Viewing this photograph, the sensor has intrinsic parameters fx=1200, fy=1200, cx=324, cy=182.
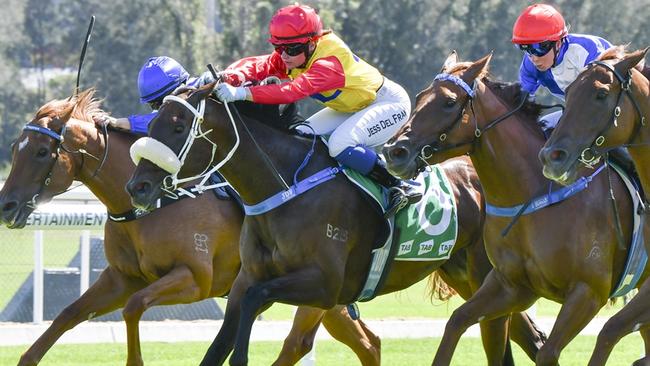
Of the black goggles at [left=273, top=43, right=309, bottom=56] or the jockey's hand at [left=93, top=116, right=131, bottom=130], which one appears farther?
the jockey's hand at [left=93, top=116, right=131, bottom=130]

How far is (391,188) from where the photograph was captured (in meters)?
7.04

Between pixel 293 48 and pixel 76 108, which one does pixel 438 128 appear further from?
pixel 76 108

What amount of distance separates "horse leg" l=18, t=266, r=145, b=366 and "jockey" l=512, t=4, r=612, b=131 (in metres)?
2.86

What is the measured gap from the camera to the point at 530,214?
6414mm

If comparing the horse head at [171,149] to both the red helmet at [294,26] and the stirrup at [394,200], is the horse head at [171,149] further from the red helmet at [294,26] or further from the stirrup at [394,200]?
the stirrup at [394,200]

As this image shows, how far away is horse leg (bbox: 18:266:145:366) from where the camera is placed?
7.41 meters

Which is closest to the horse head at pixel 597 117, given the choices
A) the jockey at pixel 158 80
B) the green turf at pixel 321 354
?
the jockey at pixel 158 80

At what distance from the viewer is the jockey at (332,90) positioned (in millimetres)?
6586

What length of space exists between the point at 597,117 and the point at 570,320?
1.07 meters

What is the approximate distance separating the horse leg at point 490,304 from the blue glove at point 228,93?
1.63m

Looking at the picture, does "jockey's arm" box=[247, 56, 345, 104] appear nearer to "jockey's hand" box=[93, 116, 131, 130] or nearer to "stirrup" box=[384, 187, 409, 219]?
"stirrup" box=[384, 187, 409, 219]

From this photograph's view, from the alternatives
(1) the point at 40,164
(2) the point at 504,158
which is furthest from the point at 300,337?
(2) the point at 504,158

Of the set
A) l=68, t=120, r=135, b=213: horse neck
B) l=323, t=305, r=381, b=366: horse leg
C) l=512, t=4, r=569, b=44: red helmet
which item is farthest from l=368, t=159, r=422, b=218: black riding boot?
l=68, t=120, r=135, b=213: horse neck

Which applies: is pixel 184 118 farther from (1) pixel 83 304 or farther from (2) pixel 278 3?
(2) pixel 278 3
